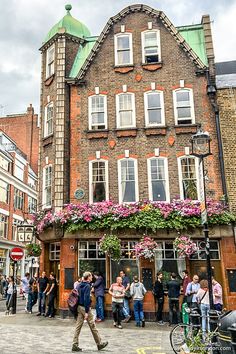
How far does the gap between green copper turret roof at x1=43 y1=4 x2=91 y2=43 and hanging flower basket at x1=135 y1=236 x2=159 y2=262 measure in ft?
40.8

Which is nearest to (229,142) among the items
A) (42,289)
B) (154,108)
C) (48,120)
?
(154,108)

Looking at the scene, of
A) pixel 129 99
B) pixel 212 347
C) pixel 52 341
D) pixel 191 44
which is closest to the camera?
pixel 212 347

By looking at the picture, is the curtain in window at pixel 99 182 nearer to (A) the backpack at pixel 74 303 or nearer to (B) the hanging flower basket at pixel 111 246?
(B) the hanging flower basket at pixel 111 246

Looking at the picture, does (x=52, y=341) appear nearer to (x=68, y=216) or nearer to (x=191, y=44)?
(x=68, y=216)

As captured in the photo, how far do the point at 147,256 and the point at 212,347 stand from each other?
8050 millimetres

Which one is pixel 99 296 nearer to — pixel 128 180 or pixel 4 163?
pixel 128 180

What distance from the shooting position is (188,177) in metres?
16.9

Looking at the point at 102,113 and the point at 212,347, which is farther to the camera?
the point at 102,113

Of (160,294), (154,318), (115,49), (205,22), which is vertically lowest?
(154,318)

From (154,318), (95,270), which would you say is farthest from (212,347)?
(95,270)

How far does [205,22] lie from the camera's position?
19.1 meters

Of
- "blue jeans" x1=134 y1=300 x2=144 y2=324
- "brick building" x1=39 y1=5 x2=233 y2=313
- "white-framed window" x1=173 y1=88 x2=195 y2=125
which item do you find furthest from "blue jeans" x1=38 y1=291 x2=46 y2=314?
"white-framed window" x1=173 y1=88 x2=195 y2=125

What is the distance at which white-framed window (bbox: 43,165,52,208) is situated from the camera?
18.1 m

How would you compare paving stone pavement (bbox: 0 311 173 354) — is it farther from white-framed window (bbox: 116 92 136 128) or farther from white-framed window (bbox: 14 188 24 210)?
white-framed window (bbox: 14 188 24 210)
